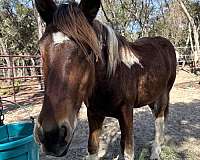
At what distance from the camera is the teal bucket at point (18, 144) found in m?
2.24

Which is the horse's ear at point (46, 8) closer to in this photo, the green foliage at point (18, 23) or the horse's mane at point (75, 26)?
the horse's mane at point (75, 26)

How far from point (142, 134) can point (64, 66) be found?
11.4 ft

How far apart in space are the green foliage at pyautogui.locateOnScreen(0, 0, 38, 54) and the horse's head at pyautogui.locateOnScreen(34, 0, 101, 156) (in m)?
22.5

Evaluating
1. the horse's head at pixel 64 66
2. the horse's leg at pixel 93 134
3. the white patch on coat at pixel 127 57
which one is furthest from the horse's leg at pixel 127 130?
the horse's head at pixel 64 66

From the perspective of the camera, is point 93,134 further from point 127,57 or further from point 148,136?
point 148,136

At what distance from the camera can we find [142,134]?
5.00 metres

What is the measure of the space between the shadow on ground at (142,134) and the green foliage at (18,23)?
1918cm

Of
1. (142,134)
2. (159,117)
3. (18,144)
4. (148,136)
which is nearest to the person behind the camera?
(18,144)

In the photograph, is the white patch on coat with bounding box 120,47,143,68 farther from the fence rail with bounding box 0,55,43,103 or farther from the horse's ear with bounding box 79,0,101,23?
the fence rail with bounding box 0,55,43,103

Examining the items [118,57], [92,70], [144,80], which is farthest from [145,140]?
[92,70]

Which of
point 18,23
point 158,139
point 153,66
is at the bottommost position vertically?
point 158,139

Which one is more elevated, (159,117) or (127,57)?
(127,57)

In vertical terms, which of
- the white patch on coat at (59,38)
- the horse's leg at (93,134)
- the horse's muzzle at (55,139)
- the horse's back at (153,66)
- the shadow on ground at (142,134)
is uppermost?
the white patch on coat at (59,38)

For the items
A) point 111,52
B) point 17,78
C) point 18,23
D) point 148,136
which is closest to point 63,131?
point 111,52
